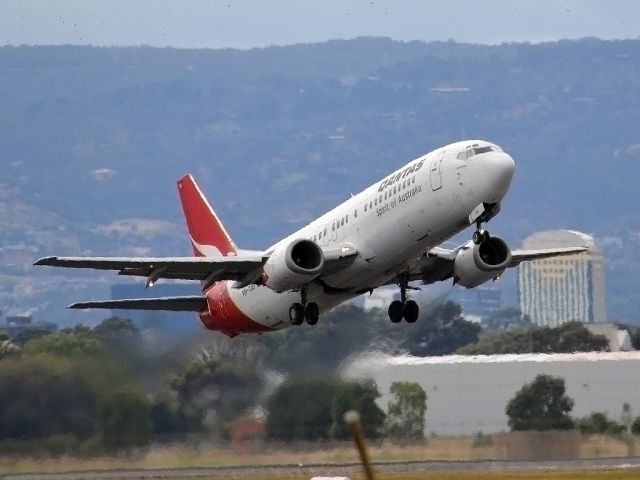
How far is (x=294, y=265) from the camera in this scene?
46000 millimetres

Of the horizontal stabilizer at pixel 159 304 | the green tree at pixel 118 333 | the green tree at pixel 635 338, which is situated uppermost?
the green tree at pixel 635 338

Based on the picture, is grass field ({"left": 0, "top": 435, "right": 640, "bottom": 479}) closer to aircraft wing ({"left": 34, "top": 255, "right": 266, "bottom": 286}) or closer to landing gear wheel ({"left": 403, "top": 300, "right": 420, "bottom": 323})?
landing gear wheel ({"left": 403, "top": 300, "right": 420, "bottom": 323})

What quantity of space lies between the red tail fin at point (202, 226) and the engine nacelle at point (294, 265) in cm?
858

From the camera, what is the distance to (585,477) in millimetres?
41219

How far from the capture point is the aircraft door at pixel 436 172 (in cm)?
4431

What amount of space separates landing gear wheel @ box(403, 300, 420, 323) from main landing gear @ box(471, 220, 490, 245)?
3.89 meters

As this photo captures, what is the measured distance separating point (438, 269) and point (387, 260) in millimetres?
4018

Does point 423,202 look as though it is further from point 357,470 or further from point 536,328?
point 536,328

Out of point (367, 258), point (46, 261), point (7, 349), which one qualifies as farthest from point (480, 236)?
point (7, 349)

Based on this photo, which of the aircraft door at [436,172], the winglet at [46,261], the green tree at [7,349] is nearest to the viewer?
the winglet at [46,261]

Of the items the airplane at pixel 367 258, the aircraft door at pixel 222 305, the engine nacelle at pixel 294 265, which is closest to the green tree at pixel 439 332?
the airplane at pixel 367 258

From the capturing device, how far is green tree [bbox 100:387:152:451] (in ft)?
155

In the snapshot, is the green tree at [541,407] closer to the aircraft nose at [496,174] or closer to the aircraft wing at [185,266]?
the aircraft wing at [185,266]

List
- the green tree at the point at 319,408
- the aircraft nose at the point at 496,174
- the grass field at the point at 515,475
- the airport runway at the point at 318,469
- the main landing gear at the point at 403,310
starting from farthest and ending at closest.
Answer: the main landing gear at the point at 403,310 → the green tree at the point at 319,408 → the airport runway at the point at 318,469 → the aircraft nose at the point at 496,174 → the grass field at the point at 515,475
